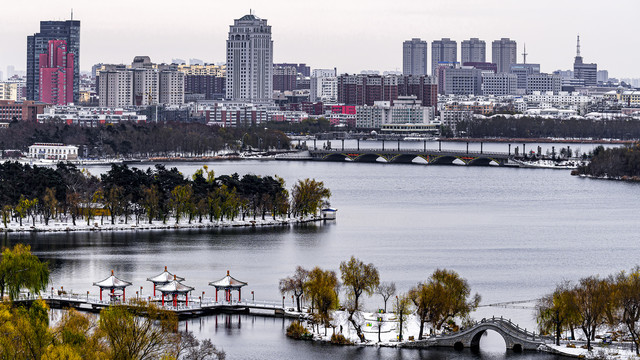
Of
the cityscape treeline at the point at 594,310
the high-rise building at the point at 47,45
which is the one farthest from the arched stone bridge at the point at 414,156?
the high-rise building at the point at 47,45

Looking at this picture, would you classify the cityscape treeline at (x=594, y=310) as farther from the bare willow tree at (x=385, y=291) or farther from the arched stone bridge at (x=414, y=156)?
the arched stone bridge at (x=414, y=156)

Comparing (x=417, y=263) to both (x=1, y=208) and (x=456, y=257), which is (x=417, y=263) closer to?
(x=456, y=257)

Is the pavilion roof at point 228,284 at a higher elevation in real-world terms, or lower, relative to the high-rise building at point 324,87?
lower

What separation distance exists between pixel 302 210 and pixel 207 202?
2952 mm

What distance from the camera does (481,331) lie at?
20.2 metres

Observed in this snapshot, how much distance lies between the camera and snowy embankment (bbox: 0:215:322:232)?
109 feet

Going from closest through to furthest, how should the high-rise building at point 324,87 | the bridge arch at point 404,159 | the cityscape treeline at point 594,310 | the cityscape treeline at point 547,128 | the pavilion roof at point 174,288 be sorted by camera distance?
the cityscape treeline at point 594,310, the pavilion roof at point 174,288, the bridge arch at point 404,159, the cityscape treeline at point 547,128, the high-rise building at point 324,87

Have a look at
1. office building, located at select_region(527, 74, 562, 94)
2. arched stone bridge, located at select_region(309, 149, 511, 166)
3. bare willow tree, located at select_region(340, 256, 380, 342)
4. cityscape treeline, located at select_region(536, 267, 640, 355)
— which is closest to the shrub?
bare willow tree, located at select_region(340, 256, 380, 342)

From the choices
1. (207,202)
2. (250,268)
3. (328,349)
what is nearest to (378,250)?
(250,268)

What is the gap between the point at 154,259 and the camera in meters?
28.1

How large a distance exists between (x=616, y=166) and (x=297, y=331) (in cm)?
3908

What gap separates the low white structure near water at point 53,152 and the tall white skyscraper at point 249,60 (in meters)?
58.6

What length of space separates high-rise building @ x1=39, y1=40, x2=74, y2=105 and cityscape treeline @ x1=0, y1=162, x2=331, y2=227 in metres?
94.0

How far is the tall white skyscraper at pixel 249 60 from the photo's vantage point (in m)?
124
